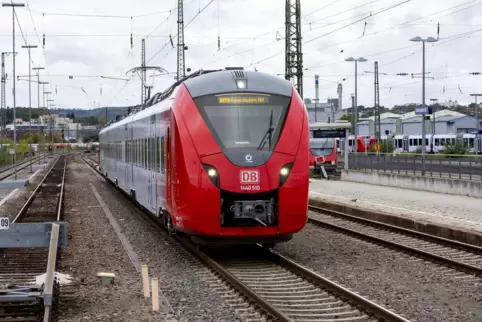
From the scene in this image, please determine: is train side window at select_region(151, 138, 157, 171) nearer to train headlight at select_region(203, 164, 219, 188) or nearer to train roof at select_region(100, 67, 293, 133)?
train roof at select_region(100, 67, 293, 133)

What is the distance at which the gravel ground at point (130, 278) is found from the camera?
28.3ft

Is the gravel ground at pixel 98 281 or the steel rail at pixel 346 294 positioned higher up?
the steel rail at pixel 346 294

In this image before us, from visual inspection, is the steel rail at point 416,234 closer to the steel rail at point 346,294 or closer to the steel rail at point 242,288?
the steel rail at point 346,294

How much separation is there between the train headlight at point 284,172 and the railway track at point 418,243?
3.08m

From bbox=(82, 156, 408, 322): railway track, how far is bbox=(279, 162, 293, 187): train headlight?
4.47ft

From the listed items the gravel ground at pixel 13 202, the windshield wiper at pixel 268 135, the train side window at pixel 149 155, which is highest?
the windshield wiper at pixel 268 135

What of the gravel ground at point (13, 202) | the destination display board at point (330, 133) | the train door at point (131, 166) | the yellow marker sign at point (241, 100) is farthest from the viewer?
the destination display board at point (330, 133)

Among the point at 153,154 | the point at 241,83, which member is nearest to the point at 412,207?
the point at 153,154

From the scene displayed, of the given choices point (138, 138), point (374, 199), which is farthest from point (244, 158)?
point (374, 199)

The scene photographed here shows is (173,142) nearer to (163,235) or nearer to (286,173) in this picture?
(286,173)

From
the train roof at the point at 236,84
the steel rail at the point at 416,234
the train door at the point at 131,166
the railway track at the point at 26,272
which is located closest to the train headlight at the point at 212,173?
the train roof at the point at 236,84

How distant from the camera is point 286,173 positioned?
1164 centimetres

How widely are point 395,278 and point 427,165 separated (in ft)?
73.6

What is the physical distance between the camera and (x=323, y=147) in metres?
46.2
